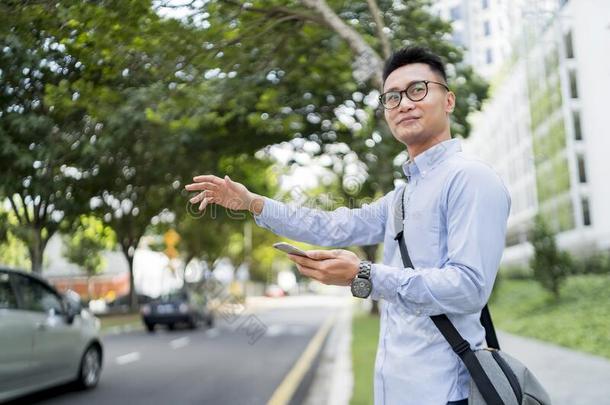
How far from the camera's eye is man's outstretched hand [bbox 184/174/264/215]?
90.0 inches

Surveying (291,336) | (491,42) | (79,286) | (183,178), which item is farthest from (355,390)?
(491,42)

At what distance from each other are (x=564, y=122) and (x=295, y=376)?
31735 mm

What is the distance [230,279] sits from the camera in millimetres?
52906

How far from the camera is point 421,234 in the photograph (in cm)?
192

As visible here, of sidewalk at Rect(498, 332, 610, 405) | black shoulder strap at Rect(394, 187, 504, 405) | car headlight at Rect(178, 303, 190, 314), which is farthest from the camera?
car headlight at Rect(178, 303, 190, 314)

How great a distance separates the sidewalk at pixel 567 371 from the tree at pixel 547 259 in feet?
18.6

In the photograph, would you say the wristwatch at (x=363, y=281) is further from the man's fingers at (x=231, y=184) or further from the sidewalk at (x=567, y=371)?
the sidewalk at (x=567, y=371)

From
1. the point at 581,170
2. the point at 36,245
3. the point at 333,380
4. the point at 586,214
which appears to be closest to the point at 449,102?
the point at 36,245

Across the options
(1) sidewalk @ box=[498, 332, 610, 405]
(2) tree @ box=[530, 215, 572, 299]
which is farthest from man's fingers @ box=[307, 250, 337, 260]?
(2) tree @ box=[530, 215, 572, 299]

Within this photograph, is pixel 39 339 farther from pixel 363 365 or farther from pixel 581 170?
pixel 581 170

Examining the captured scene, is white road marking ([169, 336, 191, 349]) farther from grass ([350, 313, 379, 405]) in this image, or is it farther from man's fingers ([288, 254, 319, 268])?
man's fingers ([288, 254, 319, 268])

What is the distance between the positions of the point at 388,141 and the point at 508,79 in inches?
1817

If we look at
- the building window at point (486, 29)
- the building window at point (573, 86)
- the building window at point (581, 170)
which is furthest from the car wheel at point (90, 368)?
the building window at point (486, 29)

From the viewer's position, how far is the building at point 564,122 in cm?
3180
